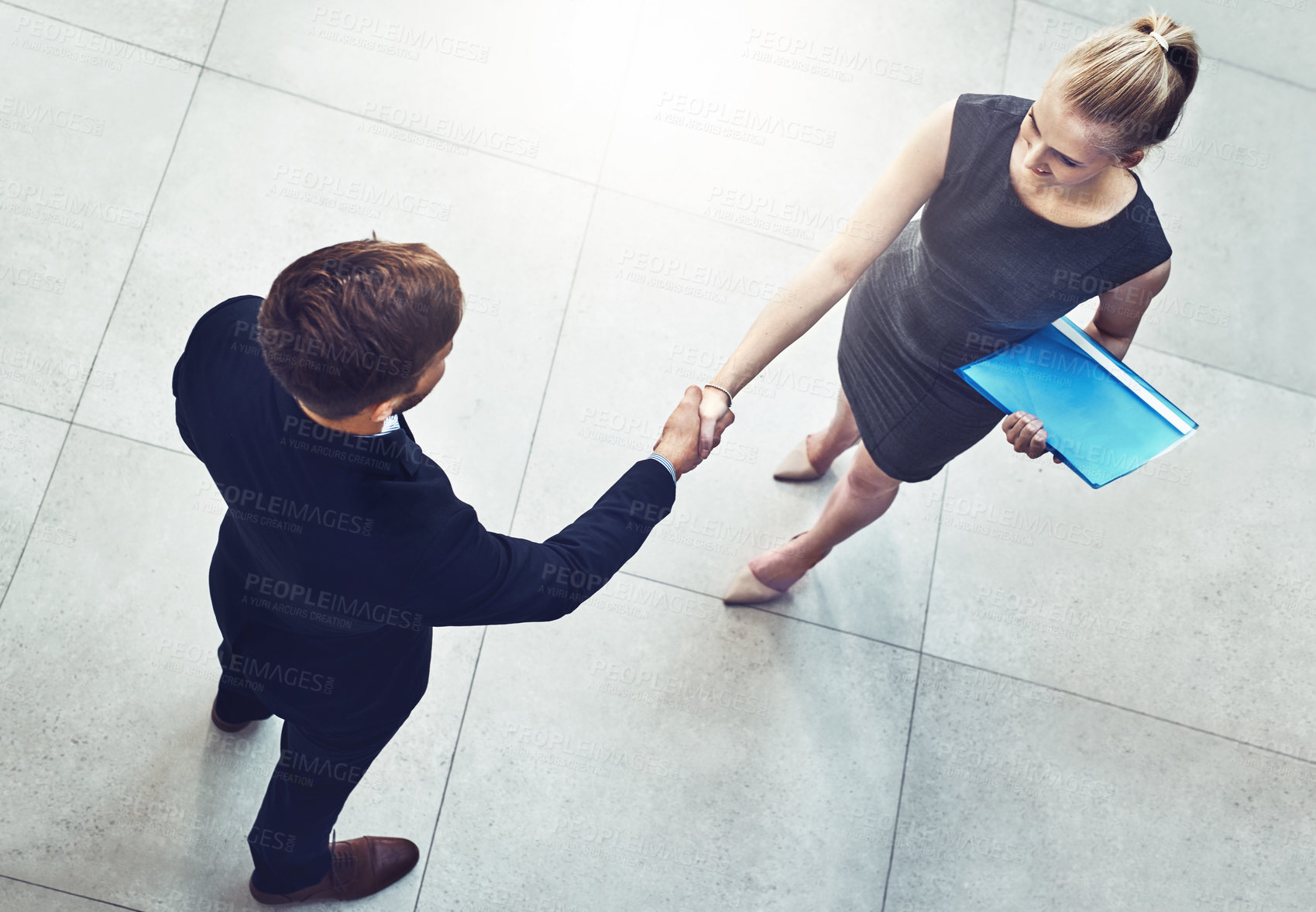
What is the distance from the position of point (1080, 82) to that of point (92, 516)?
256 centimetres

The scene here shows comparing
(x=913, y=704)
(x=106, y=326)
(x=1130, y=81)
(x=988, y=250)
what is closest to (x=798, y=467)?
(x=913, y=704)

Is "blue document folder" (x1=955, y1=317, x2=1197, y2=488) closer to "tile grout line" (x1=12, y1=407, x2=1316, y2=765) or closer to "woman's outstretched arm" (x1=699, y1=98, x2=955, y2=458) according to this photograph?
"woman's outstretched arm" (x1=699, y1=98, x2=955, y2=458)

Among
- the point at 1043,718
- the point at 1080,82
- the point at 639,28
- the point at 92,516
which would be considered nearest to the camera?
the point at 1080,82

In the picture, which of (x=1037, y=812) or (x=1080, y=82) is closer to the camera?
(x=1080, y=82)

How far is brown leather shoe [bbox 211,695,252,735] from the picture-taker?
2.37 m

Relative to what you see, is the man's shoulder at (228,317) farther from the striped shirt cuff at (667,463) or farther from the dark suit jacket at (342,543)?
the striped shirt cuff at (667,463)

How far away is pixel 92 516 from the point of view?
8.29 feet

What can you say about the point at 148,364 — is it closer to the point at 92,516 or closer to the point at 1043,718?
the point at 92,516

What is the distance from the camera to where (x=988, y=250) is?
179cm

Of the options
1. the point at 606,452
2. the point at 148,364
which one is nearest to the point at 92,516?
the point at 148,364

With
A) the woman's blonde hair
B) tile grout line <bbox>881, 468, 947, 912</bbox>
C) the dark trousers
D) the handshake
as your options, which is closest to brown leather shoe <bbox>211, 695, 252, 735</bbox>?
the dark trousers

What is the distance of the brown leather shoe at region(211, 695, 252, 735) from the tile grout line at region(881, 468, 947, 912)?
1.76 meters

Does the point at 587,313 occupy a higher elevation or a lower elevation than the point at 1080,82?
lower

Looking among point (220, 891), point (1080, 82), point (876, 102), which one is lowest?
point (220, 891)
